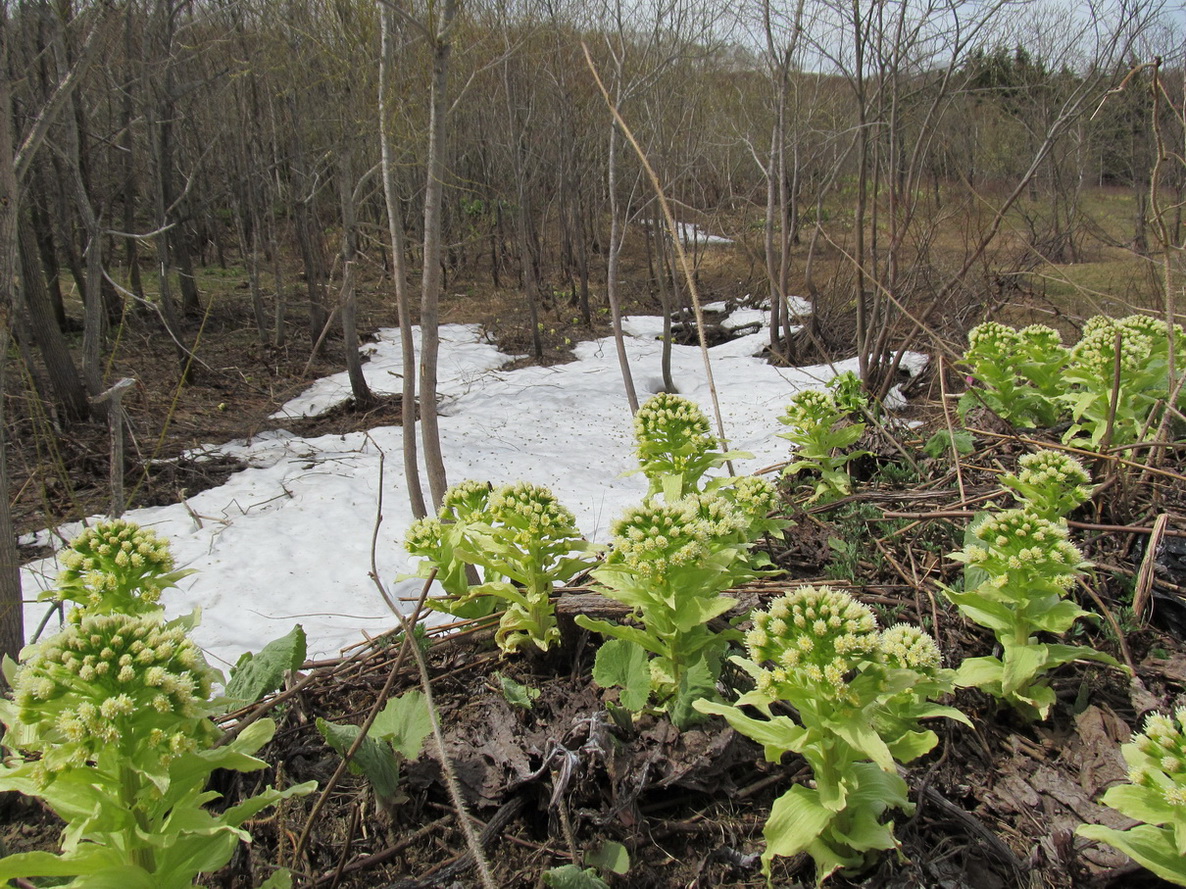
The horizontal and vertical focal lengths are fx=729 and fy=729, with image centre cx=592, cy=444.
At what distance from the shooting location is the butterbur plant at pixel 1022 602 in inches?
69.7

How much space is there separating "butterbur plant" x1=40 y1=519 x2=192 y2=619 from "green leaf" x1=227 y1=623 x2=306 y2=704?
37 centimetres

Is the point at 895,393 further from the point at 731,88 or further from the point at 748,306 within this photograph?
the point at 731,88

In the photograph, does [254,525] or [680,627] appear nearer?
[680,627]

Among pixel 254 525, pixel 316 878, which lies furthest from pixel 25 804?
pixel 254 525

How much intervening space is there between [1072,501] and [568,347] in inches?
373

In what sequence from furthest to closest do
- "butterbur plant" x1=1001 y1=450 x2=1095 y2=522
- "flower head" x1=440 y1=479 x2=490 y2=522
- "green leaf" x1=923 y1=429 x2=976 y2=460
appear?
1. "green leaf" x1=923 y1=429 x2=976 y2=460
2. "flower head" x1=440 y1=479 x2=490 y2=522
3. "butterbur plant" x1=1001 y1=450 x2=1095 y2=522

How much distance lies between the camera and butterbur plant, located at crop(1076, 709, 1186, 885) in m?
1.26

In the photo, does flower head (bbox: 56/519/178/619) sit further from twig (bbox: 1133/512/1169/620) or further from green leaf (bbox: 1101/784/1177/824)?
twig (bbox: 1133/512/1169/620)

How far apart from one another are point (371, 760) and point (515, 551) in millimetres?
611

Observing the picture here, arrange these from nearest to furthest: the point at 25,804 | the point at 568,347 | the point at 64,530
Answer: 1. the point at 25,804
2. the point at 64,530
3. the point at 568,347

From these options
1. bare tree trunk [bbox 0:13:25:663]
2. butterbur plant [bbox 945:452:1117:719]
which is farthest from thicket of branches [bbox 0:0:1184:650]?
butterbur plant [bbox 945:452:1117:719]

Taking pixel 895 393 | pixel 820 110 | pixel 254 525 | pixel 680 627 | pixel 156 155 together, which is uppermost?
pixel 820 110

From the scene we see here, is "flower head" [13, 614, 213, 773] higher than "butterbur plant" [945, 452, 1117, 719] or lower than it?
higher

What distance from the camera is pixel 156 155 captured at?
7520 mm
